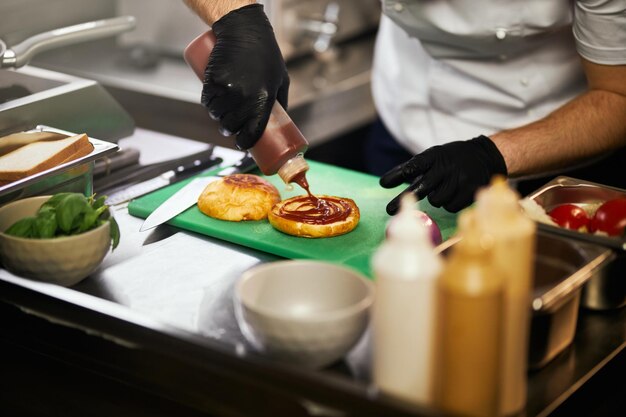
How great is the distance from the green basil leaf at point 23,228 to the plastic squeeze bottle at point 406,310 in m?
0.69

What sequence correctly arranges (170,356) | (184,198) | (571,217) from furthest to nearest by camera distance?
1. (184,198)
2. (571,217)
3. (170,356)

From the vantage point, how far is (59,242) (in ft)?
4.52

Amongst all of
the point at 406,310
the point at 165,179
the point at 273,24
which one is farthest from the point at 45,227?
the point at 273,24

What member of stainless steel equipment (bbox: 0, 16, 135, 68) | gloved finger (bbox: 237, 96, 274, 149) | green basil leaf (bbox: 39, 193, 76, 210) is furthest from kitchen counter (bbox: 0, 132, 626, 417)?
stainless steel equipment (bbox: 0, 16, 135, 68)

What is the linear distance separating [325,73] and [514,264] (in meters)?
2.32

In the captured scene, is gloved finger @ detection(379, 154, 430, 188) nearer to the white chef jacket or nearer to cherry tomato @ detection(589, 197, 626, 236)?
cherry tomato @ detection(589, 197, 626, 236)

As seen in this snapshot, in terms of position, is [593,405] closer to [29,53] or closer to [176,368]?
[176,368]

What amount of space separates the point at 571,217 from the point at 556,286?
269 millimetres

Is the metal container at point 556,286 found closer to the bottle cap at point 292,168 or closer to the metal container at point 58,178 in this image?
the bottle cap at point 292,168

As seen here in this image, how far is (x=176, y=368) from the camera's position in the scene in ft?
3.92

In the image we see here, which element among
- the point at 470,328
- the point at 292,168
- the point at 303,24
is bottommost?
the point at 303,24

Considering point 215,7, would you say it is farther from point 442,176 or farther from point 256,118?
point 442,176

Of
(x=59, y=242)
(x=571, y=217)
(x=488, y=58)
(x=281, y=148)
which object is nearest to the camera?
(x=59, y=242)

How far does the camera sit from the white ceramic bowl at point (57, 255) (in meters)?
1.38
